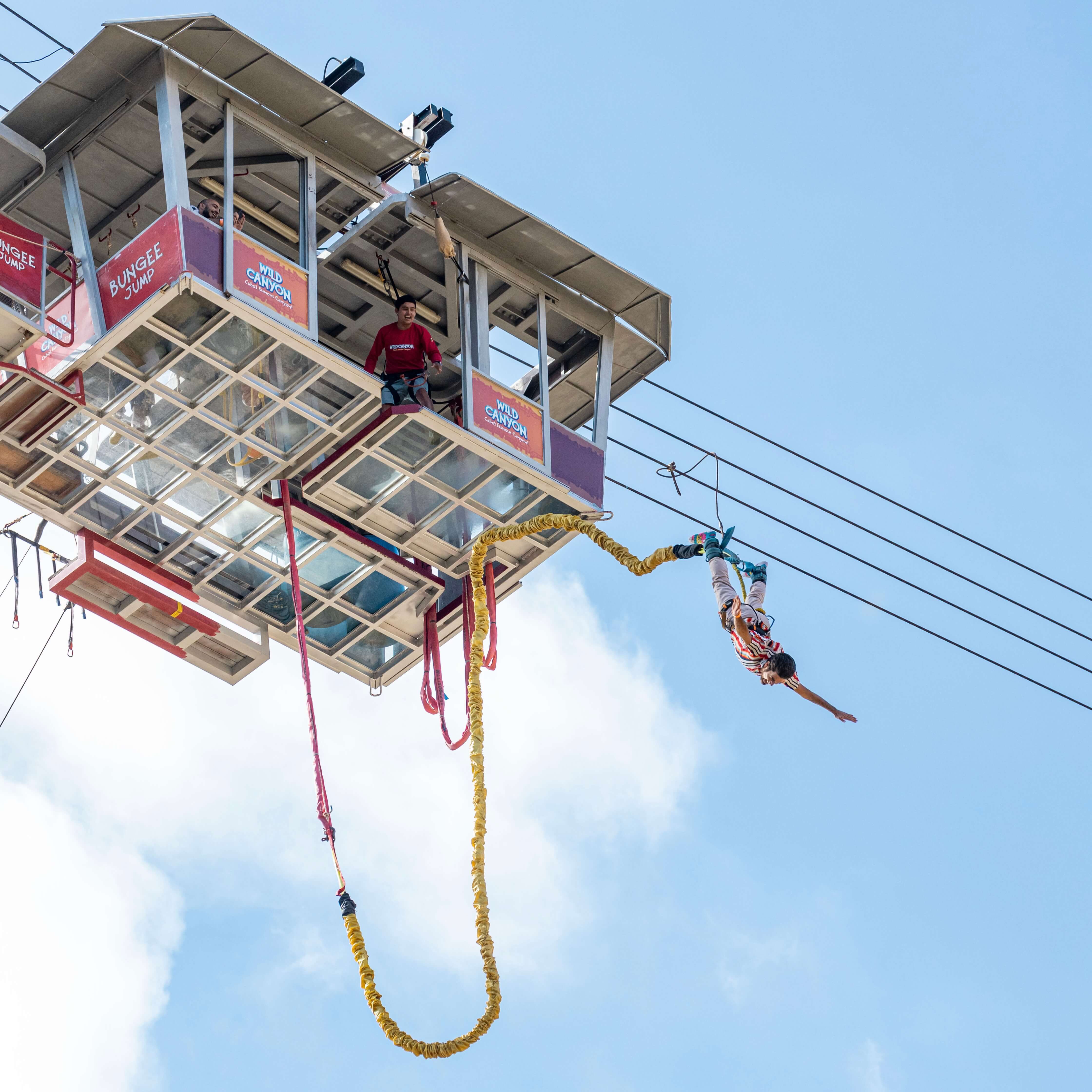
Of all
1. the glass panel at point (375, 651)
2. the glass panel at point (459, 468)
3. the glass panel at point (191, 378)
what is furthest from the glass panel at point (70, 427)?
the glass panel at point (375, 651)

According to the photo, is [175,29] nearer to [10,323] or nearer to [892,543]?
[10,323]

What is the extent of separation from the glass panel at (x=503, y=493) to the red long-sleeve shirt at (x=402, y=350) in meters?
1.58

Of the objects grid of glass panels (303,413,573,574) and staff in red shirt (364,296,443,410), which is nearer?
staff in red shirt (364,296,443,410)

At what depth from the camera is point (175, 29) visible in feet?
88.4

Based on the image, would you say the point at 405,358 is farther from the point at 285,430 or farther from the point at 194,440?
the point at 194,440

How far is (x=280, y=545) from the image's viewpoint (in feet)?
97.0

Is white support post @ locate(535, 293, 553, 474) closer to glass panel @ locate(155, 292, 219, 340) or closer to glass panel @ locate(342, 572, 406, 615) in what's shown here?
glass panel @ locate(342, 572, 406, 615)

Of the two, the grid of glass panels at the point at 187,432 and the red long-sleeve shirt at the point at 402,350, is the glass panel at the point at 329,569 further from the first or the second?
the red long-sleeve shirt at the point at 402,350

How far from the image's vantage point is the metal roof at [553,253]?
28969 mm

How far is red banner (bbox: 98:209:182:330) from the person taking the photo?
2611cm

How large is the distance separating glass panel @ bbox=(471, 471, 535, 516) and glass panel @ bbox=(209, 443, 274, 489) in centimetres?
251

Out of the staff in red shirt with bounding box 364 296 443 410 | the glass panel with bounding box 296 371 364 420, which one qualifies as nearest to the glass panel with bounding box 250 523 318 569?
the glass panel with bounding box 296 371 364 420

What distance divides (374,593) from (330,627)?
3.31ft

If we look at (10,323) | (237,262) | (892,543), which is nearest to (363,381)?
(237,262)
